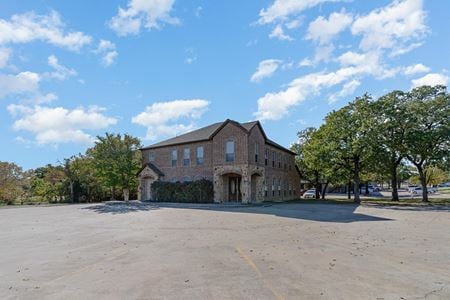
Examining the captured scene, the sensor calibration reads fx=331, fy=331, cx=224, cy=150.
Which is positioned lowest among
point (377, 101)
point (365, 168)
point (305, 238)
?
point (305, 238)

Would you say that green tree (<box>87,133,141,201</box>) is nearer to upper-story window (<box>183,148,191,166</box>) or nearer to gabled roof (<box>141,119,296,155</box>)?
gabled roof (<box>141,119,296,155</box>)

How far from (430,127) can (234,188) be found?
1966 cm

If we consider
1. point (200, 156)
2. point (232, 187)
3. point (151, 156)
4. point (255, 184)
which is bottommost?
point (232, 187)

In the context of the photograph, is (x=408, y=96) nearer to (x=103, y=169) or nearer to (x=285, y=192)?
(x=285, y=192)

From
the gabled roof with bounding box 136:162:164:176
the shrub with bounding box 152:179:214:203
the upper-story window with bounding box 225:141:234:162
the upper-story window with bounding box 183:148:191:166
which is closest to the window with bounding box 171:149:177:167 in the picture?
the upper-story window with bounding box 183:148:191:166

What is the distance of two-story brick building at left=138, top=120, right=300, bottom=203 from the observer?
3119cm

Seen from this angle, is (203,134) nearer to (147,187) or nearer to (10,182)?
(147,187)

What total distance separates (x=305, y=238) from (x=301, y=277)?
5.13m

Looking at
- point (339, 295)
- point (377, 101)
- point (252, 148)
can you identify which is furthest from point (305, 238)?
point (377, 101)

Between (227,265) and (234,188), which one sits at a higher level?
(234,188)

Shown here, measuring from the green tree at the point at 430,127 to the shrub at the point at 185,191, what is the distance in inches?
779

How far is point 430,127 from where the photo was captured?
31.5 m

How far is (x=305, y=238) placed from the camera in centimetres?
1137

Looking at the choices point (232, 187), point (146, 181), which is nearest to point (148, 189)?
point (146, 181)
